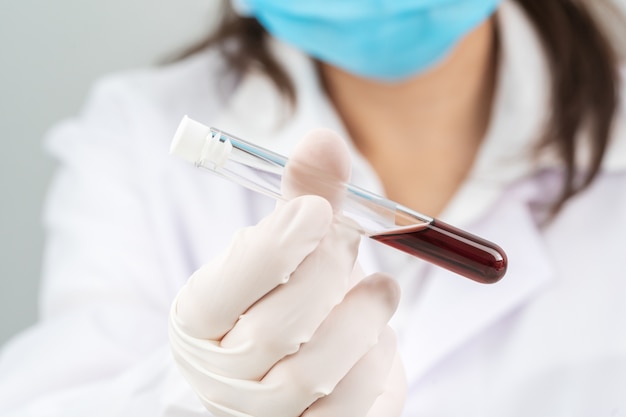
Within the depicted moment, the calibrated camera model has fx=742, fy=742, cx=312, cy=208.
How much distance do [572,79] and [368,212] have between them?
574 millimetres

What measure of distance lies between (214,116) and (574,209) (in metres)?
0.51

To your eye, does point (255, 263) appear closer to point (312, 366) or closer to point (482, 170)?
point (312, 366)

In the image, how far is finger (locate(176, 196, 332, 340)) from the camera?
494 millimetres

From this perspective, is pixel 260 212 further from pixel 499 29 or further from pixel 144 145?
pixel 499 29

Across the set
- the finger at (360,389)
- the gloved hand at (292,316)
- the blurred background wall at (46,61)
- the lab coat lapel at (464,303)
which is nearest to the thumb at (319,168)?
the gloved hand at (292,316)

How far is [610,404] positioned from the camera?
2.54 feet

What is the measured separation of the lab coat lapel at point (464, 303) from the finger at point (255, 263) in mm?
381

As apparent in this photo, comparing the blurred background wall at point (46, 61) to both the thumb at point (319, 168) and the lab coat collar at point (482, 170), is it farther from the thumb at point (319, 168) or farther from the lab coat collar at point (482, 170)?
the thumb at point (319, 168)

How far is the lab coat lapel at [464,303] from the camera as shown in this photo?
0.85 metres

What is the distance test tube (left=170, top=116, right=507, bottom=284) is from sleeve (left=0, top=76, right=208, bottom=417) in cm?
24

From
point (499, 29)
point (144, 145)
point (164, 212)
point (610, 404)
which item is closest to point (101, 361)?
point (164, 212)

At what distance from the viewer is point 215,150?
49 centimetres

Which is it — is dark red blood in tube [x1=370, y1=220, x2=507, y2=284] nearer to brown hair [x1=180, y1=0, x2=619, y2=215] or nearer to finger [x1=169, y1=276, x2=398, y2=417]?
finger [x1=169, y1=276, x2=398, y2=417]

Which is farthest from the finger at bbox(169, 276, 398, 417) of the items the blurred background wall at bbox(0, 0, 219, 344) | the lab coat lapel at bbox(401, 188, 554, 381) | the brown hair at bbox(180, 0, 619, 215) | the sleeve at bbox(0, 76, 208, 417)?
the blurred background wall at bbox(0, 0, 219, 344)
